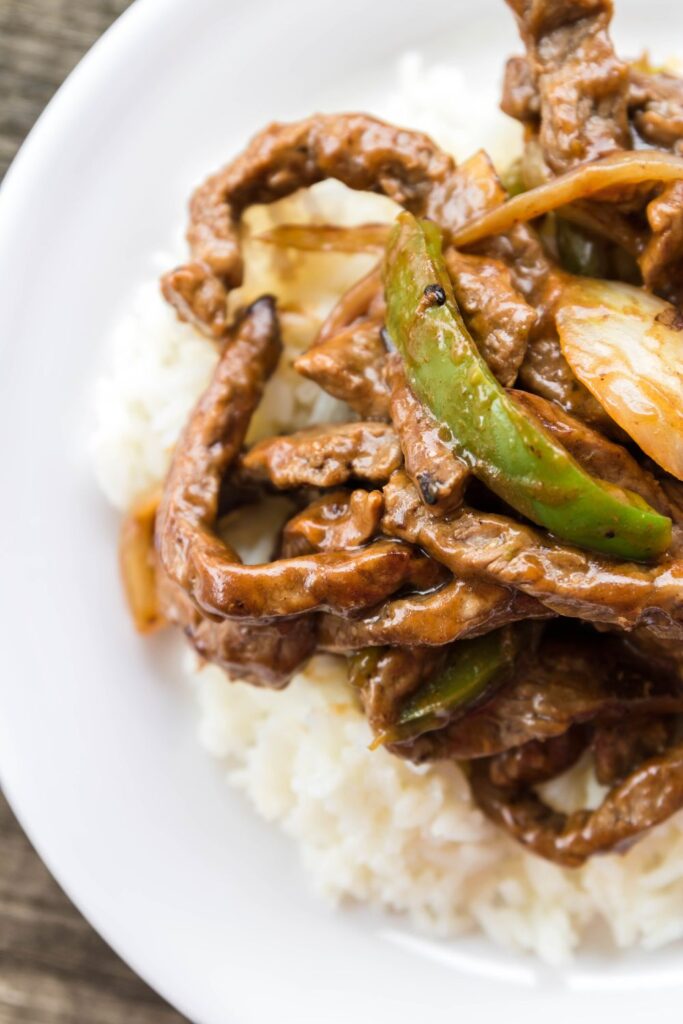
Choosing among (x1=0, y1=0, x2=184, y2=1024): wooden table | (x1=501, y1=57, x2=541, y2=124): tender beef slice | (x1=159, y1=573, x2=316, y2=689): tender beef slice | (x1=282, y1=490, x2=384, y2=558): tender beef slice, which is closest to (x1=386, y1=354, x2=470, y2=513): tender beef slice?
(x1=282, y1=490, x2=384, y2=558): tender beef slice

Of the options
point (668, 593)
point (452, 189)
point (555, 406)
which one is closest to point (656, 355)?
point (555, 406)

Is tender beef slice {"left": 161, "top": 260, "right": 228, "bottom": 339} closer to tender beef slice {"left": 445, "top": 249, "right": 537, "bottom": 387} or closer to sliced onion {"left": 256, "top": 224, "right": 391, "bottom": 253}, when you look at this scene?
sliced onion {"left": 256, "top": 224, "right": 391, "bottom": 253}

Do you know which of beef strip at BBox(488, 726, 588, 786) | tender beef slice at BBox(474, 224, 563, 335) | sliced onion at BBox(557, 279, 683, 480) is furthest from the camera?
beef strip at BBox(488, 726, 588, 786)

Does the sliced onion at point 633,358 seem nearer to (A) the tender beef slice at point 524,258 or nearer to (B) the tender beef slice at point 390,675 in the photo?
(A) the tender beef slice at point 524,258

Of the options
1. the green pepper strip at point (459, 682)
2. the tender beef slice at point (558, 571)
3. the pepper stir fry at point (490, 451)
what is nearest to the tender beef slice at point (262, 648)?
the pepper stir fry at point (490, 451)

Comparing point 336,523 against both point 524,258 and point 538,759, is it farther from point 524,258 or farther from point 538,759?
point 538,759

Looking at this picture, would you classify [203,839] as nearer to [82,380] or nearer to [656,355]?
[82,380]
